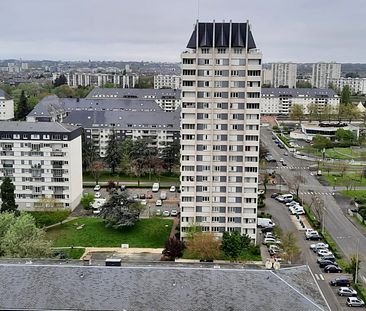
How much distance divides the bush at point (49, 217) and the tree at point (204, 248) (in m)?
16.4

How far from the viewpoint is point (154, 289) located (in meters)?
26.5

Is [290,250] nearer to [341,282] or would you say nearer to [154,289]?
[341,282]

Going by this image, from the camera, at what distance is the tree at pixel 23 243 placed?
35.8 m

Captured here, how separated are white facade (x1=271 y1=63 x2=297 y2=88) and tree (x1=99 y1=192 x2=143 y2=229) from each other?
149948 millimetres

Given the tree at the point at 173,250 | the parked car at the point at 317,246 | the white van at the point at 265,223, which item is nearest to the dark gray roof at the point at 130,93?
the white van at the point at 265,223

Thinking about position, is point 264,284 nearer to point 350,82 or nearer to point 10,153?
point 10,153

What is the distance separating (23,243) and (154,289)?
13661 millimetres

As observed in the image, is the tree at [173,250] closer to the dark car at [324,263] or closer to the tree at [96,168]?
the dark car at [324,263]

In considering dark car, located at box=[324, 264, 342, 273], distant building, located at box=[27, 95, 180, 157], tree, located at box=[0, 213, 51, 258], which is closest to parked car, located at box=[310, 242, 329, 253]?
dark car, located at box=[324, 264, 342, 273]

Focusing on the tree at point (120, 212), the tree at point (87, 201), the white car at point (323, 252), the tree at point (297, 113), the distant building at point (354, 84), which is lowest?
the white car at point (323, 252)

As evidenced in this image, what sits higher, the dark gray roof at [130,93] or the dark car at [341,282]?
the dark gray roof at [130,93]

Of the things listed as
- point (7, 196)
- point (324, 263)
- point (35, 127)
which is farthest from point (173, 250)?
point (35, 127)

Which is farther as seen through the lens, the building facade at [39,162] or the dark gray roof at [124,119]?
the dark gray roof at [124,119]

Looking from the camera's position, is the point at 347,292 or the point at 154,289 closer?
the point at 154,289
